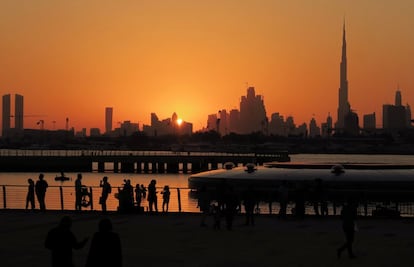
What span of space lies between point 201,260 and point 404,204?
125 feet

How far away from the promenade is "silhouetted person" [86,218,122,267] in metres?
6.50

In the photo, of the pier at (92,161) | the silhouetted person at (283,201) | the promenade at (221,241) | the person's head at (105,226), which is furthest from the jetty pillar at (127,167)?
the person's head at (105,226)

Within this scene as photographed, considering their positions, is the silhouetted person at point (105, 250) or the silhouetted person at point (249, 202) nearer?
the silhouetted person at point (105, 250)

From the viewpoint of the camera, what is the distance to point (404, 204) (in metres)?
55.2

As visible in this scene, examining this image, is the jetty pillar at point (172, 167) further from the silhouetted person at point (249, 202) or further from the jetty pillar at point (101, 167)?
the silhouetted person at point (249, 202)

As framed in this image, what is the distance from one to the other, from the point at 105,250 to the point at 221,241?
38.0 ft

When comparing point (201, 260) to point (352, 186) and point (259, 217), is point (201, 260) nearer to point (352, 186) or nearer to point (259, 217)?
point (259, 217)

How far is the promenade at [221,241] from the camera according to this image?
66.6ft

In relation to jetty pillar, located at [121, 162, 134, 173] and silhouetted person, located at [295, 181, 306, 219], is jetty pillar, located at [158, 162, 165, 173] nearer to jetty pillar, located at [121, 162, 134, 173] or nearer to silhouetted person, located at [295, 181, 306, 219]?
jetty pillar, located at [121, 162, 134, 173]

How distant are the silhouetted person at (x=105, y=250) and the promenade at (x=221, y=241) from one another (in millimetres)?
6501

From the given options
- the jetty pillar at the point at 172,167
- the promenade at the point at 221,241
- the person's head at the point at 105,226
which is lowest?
the jetty pillar at the point at 172,167

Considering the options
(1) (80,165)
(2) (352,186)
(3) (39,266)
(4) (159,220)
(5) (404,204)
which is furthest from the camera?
Answer: (1) (80,165)

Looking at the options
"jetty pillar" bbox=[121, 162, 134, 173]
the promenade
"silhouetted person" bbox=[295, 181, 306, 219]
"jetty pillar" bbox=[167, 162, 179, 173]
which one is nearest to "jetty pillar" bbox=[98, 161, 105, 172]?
"jetty pillar" bbox=[121, 162, 134, 173]

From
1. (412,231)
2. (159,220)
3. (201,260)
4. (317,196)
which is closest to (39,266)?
(201,260)
